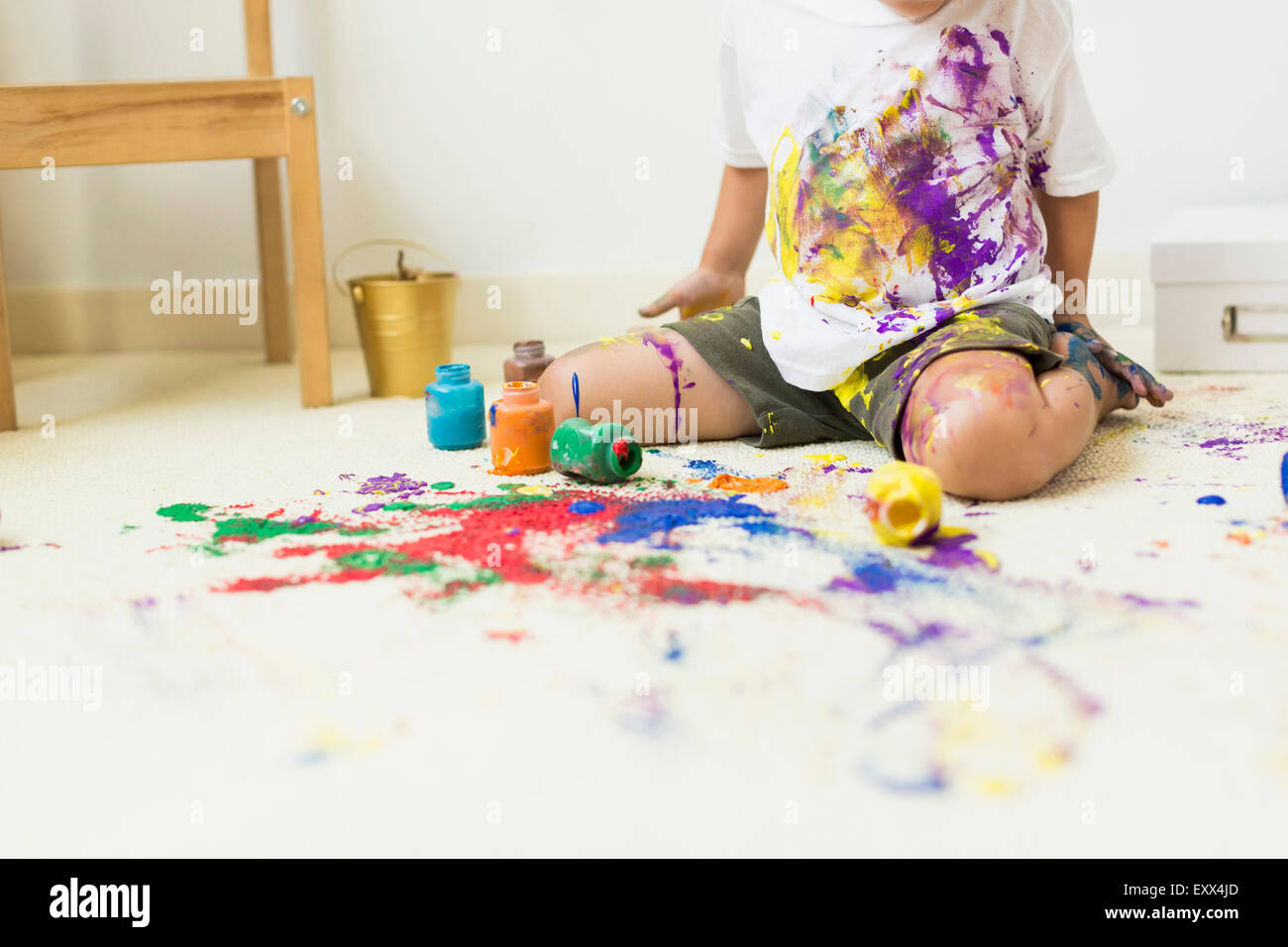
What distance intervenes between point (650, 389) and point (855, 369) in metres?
0.20

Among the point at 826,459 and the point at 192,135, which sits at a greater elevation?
the point at 192,135

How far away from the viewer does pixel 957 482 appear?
934mm

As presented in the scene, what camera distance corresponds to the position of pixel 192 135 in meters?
1.35

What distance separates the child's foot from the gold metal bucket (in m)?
0.72

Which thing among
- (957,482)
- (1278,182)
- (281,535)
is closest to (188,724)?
(281,535)

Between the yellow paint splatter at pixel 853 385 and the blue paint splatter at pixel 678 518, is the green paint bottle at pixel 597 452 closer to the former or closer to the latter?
the blue paint splatter at pixel 678 518

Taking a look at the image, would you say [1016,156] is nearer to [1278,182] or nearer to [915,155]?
[915,155]

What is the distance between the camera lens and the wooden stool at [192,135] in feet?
4.25

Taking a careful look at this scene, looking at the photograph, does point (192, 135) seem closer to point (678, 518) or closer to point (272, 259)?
point (272, 259)

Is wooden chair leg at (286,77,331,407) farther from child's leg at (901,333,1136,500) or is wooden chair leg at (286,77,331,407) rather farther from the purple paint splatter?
child's leg at (901,333,1136,500)

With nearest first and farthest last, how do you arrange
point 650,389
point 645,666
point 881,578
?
point 645,666
point 881,578
point 650,389

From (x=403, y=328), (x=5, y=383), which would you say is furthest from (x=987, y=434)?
(x=5, y=383)

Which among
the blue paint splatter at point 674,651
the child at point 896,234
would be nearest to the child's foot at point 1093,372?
the child at point 896,234

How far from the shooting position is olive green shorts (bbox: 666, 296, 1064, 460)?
1009 millimetres
